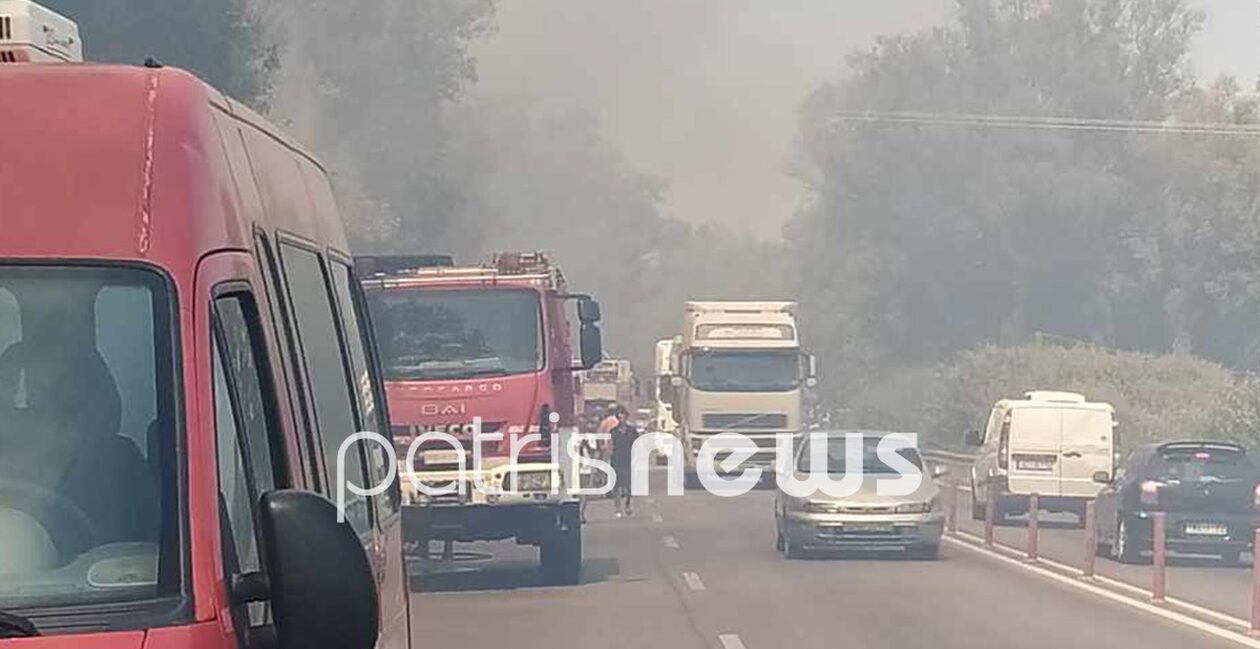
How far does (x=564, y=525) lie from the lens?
21906 mm

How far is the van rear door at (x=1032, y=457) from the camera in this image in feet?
115

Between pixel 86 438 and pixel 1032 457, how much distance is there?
32128 mm

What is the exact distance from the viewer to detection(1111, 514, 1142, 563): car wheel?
88.8 feet

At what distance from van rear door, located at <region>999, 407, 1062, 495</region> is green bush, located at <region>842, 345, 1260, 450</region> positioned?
13445 millimetres

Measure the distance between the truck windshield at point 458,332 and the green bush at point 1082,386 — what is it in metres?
29.2

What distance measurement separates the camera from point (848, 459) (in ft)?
86.0

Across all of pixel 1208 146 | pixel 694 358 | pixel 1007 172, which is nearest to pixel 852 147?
pixel 1007 172

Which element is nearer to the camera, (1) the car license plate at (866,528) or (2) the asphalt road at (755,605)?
(2) the asphalt road at (755,605)

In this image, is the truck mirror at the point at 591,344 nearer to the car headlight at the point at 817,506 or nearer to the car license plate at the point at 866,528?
the car headlight at the point at 817,506

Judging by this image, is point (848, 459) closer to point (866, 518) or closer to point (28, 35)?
point (866, 518)

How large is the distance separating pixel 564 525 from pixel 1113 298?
167 ft

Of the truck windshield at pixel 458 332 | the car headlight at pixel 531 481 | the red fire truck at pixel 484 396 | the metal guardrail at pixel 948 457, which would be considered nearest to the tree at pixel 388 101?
the metal guardrail at pixel 948 457

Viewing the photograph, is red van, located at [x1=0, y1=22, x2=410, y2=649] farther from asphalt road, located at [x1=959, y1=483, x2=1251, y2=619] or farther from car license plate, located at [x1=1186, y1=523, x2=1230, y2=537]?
car license plate, located at [x1=1186, y1=523, x2=1230, y2=537]

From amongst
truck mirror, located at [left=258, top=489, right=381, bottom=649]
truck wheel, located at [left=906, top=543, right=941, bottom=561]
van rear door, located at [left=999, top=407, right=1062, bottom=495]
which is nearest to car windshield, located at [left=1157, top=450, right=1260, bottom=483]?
truck wheel, located at [left=906, top=543, right=941, bottom=561]
